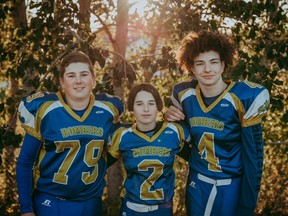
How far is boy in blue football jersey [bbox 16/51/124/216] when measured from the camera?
2.91 m

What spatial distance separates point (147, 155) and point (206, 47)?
2.80 ft

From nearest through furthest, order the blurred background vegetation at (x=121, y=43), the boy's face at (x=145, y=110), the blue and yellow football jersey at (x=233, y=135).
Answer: the blue and yellow football jersey at (x=233, y=135) → the boy's face at (x=145, y=110) → the blurred background vegetation at (x=121, y=43)

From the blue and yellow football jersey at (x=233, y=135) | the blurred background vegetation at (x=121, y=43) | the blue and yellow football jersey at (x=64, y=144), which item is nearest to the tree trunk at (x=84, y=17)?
the blurred background vegetation at (x=121, y=43)

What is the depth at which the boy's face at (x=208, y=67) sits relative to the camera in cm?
295

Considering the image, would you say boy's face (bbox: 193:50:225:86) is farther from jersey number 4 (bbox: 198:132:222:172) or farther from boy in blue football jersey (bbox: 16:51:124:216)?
boy in blue football jersey (bbox: 16:51:124:216)

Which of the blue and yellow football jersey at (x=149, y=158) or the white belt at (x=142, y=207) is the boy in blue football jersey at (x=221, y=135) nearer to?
the blue and yellow football jersey at (x=149, y=158)

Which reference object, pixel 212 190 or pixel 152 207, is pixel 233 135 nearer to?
pixel 212 190

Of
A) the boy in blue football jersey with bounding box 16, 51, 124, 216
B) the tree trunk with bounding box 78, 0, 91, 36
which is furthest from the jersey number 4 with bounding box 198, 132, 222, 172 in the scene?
the tree trunk with bounding box 78, 0, 91, 36

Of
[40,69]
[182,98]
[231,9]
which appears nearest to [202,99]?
[182,98]

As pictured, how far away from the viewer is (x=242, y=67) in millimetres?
3781

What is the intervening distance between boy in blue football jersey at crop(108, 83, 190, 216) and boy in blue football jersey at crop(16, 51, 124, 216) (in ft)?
0.70

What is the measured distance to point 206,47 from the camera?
304cm

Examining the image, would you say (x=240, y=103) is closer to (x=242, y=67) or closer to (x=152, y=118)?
(x=152, y=118)

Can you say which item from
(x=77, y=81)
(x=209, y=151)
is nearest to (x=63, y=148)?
(x=77, y=81)
